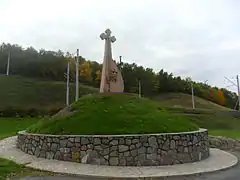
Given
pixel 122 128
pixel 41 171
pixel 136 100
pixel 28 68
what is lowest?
pixel 41 171

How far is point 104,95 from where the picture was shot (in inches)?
580

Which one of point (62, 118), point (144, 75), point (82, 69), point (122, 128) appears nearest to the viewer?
point (122, 128)

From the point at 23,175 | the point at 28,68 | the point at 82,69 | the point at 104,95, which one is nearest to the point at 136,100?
the point at 104,95

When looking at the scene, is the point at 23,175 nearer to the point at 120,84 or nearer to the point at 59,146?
the point at 59,146

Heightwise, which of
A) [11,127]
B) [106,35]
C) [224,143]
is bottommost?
[11,127]

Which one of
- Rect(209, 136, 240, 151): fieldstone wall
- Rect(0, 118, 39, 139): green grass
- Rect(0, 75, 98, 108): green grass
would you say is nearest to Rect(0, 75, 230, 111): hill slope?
Rect(0, 75, 98, 108): green grass

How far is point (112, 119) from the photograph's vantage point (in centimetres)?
1212

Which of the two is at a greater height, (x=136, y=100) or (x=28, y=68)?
(x=28, y=68)

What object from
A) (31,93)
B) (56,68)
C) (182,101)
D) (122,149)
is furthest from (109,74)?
(182,101)

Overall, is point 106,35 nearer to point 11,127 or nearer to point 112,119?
point 112,119

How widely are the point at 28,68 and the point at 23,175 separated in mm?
59831

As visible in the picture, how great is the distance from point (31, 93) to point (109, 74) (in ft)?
127

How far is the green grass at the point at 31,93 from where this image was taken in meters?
45.0

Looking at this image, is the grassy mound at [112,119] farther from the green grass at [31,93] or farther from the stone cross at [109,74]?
the green grass at [31,93]
